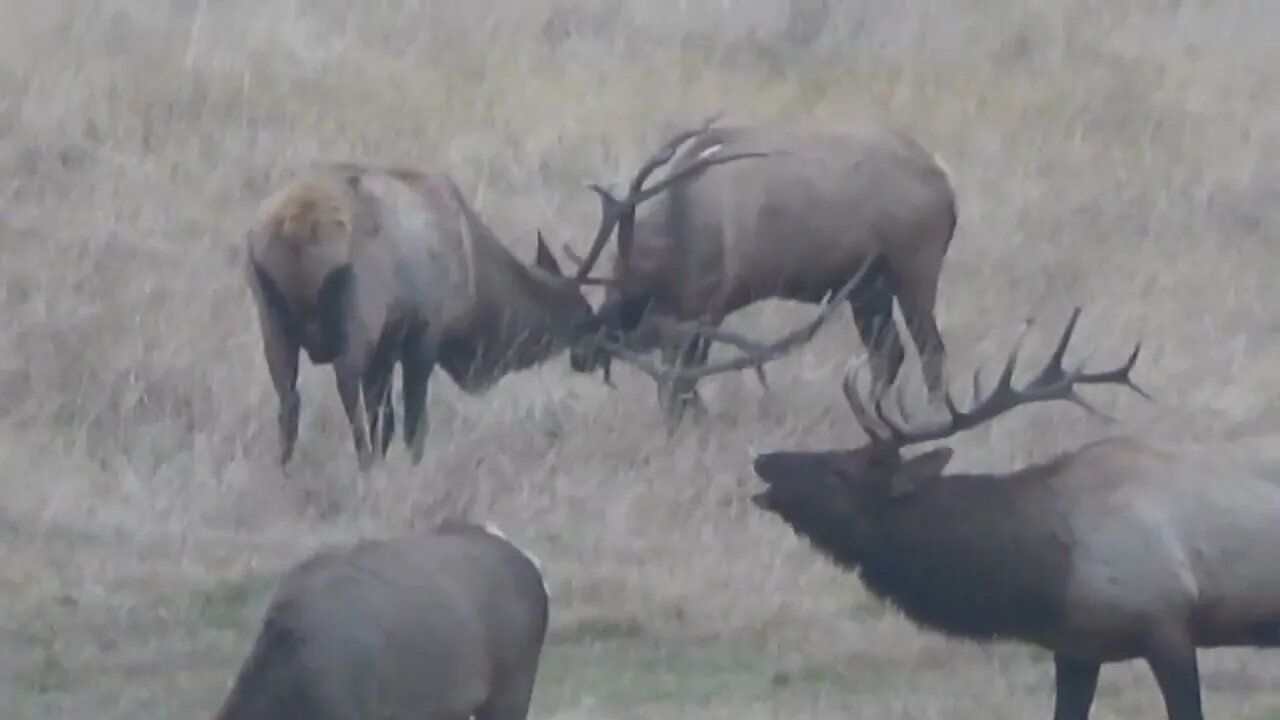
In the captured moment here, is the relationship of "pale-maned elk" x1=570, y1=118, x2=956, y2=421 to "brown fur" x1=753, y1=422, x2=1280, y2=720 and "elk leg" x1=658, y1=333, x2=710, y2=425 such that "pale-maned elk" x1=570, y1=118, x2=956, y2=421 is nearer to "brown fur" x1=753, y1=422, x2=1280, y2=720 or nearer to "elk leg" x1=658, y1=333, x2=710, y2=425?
"elk leg" x1=658, y1=333, x2=710, y2=425

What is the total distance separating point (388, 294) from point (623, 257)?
4.31 ft

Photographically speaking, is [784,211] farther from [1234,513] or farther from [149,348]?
[1234,513]

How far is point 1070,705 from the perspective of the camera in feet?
25.7

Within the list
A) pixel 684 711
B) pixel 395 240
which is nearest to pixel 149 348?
pixel 395 240

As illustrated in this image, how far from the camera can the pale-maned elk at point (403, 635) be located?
6121 millimetres

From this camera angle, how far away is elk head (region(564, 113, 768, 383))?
11.5 metres

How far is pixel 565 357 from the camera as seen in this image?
44.6ft

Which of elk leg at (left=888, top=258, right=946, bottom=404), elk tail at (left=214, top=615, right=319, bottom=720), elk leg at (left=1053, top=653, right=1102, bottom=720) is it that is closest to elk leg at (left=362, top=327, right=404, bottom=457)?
elk leg at (left=888, top=258, right=946, bottom=404)

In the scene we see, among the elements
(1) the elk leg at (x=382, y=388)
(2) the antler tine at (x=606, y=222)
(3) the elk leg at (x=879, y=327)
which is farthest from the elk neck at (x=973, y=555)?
(3) the elk leg at (x=879, y=327)

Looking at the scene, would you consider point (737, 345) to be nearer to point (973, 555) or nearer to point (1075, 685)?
point (973, 555)

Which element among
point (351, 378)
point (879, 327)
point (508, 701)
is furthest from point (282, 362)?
point (508, 701)

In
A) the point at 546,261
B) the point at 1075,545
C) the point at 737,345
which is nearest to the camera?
the point at 1075,545

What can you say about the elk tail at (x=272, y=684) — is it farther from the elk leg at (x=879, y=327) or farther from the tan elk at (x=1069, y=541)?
the elk leg at (x=879, y=327)

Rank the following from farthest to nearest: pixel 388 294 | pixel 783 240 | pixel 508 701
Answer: pixel 783 240 → pixel 388 294 → pixel 508 701
